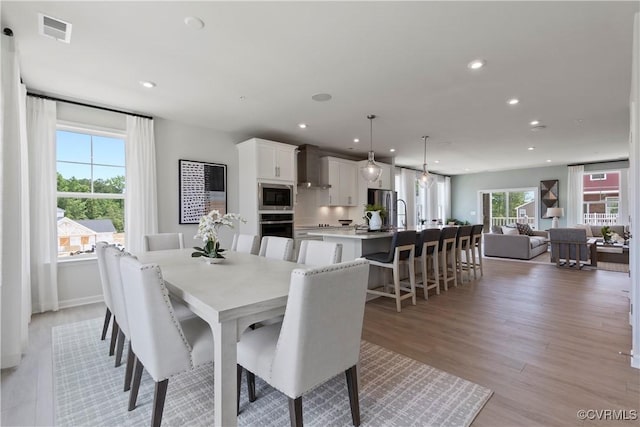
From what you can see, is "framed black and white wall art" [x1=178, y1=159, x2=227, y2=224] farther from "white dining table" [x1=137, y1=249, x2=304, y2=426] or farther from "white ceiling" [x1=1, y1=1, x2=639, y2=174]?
"white dining table" [x1=137, y1=249, x2=304, y2=426]

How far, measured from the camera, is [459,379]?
2.10m

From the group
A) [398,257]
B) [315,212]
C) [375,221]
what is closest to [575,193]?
[315,212]

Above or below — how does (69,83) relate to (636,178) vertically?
above

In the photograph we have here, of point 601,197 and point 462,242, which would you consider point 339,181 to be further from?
point 601,197

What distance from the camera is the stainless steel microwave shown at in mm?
5016

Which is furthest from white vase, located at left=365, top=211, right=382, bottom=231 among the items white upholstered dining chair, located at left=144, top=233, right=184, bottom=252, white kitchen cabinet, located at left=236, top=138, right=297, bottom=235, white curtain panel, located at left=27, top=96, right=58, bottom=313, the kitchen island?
white curtain panel, located at left=27, top=96, right=58, bottom=313

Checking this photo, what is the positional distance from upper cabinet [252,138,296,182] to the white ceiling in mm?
370

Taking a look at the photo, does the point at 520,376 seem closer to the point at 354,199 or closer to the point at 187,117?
the point at 187,117

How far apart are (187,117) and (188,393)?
12.2 feet

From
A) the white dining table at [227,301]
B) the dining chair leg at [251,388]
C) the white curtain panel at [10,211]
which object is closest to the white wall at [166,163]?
the white curtain panel at [10,211]

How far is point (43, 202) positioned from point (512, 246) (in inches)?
345

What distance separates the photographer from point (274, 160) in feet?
17.1

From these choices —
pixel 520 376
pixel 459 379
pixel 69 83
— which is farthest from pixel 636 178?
pixel 69 83

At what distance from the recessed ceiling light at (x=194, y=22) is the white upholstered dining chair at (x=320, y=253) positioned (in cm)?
186
